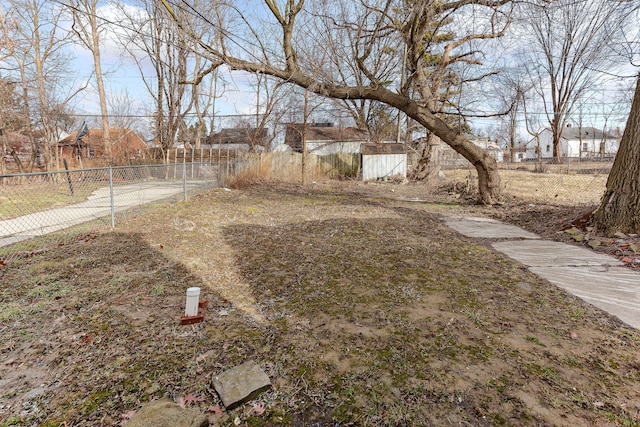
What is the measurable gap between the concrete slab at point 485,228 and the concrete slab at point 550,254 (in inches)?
17.6

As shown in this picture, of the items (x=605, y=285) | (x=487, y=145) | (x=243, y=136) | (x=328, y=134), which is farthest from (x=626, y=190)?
(x=487, y=145)

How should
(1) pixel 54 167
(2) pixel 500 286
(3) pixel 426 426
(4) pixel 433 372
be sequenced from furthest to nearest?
1. (1) pixel 54 167
2. (2) pixel 500 286
3. (4) pixel 433 372
4. (3) pixel 426 426

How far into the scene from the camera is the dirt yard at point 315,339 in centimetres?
170

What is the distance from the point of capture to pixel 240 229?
5.90 metres

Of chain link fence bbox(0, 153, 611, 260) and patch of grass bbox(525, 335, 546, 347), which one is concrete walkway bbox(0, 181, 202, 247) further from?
patch of grass bbox(525, 335, 546, 347)

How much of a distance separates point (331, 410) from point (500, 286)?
2.42 meters

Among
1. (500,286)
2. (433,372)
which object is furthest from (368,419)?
(500,286)

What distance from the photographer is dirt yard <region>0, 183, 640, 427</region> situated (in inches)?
67.1

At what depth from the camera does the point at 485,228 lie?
6.17 metres

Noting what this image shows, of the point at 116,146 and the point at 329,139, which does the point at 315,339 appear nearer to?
the point at 116,146

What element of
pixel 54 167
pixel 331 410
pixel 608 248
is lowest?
pixel 331 410

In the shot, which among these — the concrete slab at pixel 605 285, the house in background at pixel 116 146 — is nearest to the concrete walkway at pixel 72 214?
the house in background at pixel 116 146

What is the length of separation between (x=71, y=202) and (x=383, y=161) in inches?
537

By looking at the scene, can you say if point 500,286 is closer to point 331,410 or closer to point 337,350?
point 337,350
